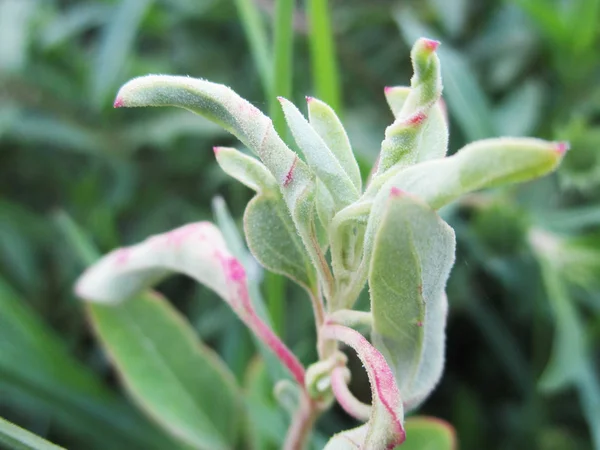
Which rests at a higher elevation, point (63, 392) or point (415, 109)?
point (415, 109)

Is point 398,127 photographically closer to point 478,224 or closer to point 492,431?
point 478,224

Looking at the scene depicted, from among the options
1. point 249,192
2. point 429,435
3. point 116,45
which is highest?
point 116,45

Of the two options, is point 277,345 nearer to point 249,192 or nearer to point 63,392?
point 63,392

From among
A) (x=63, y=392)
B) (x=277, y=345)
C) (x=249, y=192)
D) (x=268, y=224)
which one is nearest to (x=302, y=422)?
(x=277, y=345)

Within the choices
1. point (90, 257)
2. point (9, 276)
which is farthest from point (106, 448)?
point (9, 276)

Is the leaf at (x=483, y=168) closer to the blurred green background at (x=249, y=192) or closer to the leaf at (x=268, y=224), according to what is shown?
the leaf at (x=268, y=224)

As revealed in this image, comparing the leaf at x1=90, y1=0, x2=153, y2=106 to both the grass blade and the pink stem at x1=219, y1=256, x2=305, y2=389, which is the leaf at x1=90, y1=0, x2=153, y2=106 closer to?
the grass blade

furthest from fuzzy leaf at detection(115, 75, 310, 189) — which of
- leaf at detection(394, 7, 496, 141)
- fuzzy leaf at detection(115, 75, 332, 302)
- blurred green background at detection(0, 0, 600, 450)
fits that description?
leaf at detection(394, 7, 496, 141)

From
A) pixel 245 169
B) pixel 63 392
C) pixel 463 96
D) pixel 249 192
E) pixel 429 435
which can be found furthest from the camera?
pixel 249 192
